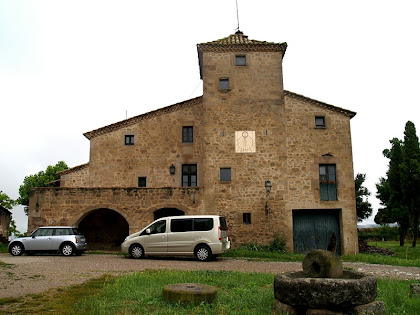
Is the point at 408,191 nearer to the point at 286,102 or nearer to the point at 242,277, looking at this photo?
the point at 286,102

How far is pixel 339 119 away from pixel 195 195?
8.40 m

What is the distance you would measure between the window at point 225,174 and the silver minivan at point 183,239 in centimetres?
Answer: 441

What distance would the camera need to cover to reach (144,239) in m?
15.3

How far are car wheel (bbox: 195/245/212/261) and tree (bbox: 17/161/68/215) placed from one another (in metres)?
27.7

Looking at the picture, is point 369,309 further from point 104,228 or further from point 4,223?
point 4,223

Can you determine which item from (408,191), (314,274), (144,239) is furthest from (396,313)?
(408,191)

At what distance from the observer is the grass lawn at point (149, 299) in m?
6.24

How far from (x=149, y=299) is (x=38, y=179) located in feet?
117

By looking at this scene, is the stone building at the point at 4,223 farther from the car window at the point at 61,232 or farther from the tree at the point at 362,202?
the tree at the point at 362,202

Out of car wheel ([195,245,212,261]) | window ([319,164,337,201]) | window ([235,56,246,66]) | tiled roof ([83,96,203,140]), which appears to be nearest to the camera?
car wheel ([195,245,212,261])

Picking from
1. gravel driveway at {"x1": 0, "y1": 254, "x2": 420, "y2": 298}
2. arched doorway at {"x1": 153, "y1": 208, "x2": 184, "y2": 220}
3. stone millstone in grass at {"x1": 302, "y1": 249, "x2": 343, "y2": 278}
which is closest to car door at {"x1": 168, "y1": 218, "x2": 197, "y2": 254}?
gravel driveway at {"x1": 0, "y1": 254, "x2": 420, "y2": 298}

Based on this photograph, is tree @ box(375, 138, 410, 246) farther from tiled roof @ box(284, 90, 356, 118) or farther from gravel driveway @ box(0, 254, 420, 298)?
gravel driveway @ box(0, 254, 420, 298)

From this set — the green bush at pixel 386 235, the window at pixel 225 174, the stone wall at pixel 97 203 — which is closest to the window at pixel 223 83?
the window at pixel 225 174

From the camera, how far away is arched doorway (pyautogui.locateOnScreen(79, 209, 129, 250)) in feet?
69.6
